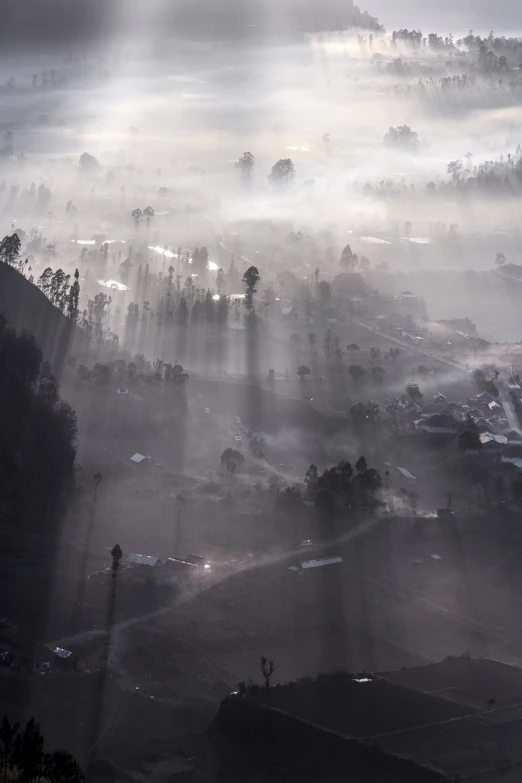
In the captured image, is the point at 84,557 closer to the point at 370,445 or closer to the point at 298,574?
the point at 298,574

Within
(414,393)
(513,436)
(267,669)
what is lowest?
(414,393)

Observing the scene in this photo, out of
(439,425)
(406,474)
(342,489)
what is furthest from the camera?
(439,425)

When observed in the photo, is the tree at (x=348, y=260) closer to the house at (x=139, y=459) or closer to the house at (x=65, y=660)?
the house at (x=139, y=459)

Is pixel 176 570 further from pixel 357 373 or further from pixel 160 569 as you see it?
pixel 357 373

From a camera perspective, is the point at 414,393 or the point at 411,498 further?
the point at 414,393

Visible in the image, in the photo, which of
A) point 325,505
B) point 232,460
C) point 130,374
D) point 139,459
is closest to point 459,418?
point 232,460

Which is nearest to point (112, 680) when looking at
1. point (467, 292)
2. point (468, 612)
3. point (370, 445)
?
point (468, 612)

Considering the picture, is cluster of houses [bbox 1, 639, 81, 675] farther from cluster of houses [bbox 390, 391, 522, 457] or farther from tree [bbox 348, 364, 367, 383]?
tree [bbox 348, 364, 367, 383]
